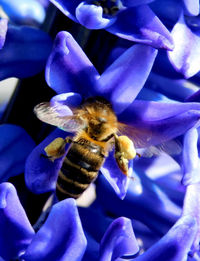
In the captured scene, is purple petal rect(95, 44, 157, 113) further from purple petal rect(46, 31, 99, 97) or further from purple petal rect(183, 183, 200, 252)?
purple petal rect(183, 183, 200, 252)

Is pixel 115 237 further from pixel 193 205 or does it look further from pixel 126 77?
pixel 126 77

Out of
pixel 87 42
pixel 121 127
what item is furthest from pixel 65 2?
pixel 121 127

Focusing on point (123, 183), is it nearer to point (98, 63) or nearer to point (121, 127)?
point (121, 127)

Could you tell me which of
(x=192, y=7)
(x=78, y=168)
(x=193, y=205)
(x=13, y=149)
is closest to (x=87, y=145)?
(x=78, y=168)

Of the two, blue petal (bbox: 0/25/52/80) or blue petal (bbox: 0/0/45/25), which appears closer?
blue petal (bbox: 0/25/52/80)

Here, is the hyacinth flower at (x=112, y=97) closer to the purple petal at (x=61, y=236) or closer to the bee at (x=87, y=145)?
the bee at (x=87, y=145)

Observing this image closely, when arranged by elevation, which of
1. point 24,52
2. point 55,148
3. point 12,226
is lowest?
point 12,226

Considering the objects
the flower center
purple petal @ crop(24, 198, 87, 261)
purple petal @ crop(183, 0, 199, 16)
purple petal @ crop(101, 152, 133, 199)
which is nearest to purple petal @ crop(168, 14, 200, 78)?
purple petal @ crop(183, 0, 199, 16)
